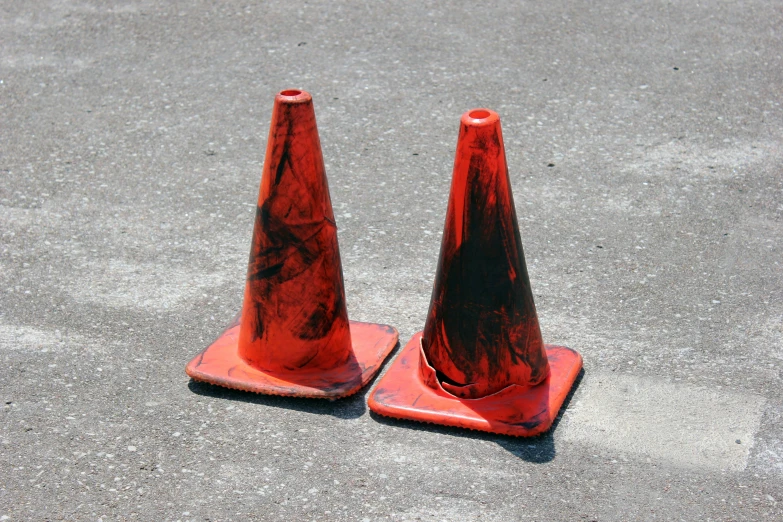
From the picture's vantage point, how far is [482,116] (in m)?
3.25

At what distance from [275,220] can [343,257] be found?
3.83 ft

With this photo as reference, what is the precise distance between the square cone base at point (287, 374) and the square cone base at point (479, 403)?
0.37ft

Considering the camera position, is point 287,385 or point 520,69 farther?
point 520,69

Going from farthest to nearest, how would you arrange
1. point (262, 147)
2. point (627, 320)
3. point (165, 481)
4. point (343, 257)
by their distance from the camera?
point (262, 147)
point (343, 257)
point (627, 320)
point (165, 481)

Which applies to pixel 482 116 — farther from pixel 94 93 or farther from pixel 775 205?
pixel 94 93

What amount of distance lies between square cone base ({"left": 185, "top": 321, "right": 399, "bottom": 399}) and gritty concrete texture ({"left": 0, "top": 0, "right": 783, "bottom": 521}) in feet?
0.20

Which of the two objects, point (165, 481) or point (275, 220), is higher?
point (275, 220)

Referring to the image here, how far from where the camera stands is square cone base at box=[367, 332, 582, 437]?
11.1 feet

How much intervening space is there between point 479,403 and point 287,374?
0.77 metres

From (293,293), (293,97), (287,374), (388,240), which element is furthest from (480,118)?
(388,240)

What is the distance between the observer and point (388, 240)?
4.82 metres

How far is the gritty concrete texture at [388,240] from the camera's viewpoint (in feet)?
10.5

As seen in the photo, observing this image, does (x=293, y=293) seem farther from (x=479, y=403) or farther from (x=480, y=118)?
(x=480, y=118)

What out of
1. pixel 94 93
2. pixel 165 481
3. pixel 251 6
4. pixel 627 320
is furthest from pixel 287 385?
pixel 251 6
